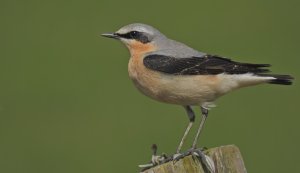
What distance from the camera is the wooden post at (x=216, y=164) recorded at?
502cm

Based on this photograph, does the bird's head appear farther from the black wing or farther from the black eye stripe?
the black wing

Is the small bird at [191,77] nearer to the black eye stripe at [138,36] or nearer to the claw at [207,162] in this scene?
the black eye stripe at [138,36]

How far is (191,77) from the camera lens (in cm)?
716

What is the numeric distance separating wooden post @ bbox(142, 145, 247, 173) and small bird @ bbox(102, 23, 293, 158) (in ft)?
5.66

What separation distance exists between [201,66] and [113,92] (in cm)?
658

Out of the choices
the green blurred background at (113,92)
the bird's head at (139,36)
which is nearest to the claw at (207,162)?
the bird's head at (139,36)

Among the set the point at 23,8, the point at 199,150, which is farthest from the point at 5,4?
the point at 199,150

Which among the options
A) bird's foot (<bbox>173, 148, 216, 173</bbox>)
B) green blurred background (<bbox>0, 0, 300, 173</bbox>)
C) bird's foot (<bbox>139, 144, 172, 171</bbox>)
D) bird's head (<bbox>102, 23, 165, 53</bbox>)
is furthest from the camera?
green blurred background (<bbox>0, 0, 300, 173</bbox>)

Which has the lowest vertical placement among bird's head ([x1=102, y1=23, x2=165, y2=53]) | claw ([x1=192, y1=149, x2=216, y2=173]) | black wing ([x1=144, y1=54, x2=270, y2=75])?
claw ([x1=192, y1=149, x2=216, y2=173])

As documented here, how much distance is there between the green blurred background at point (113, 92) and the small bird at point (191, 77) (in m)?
3.32

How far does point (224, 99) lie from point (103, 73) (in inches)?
106

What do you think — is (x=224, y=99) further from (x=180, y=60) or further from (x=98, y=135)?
(x=180, y=60)

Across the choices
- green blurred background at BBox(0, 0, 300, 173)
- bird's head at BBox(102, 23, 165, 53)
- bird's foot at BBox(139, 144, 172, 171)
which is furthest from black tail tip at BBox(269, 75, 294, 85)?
green blurred background at BBox(0, 0, 300, 173)

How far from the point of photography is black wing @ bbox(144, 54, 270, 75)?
7.16 m
